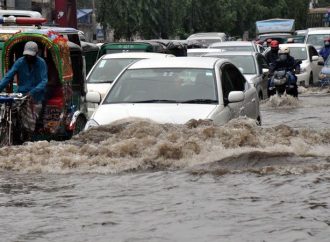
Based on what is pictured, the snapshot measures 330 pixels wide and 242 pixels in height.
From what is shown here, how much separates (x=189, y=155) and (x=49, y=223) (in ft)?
10.3

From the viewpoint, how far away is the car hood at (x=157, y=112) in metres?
11.4

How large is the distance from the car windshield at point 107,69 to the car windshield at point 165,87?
516 cm

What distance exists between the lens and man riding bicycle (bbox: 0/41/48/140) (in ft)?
40.7

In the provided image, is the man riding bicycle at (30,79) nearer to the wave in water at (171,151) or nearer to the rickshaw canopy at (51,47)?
the rickshaw canopy at (51,47)

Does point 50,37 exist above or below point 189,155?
above

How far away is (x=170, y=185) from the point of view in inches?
369

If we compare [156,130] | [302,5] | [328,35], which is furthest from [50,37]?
[302,5]

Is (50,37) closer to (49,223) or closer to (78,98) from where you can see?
(78,98)

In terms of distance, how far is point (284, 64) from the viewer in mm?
21531

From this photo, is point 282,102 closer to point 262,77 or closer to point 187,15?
point 262,77

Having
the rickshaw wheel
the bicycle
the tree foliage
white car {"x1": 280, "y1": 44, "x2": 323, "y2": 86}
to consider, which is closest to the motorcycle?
white car {"x1": 280, "y1": 44, "x2": 323, "y2": 86}

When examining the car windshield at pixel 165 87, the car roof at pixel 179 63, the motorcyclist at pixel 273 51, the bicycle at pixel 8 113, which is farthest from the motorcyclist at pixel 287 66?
the bicycle at pixel 8 113

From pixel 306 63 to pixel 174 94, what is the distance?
1740 centimetres

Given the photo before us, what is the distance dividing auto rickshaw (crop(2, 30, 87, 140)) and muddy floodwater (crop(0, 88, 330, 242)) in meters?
1.89
